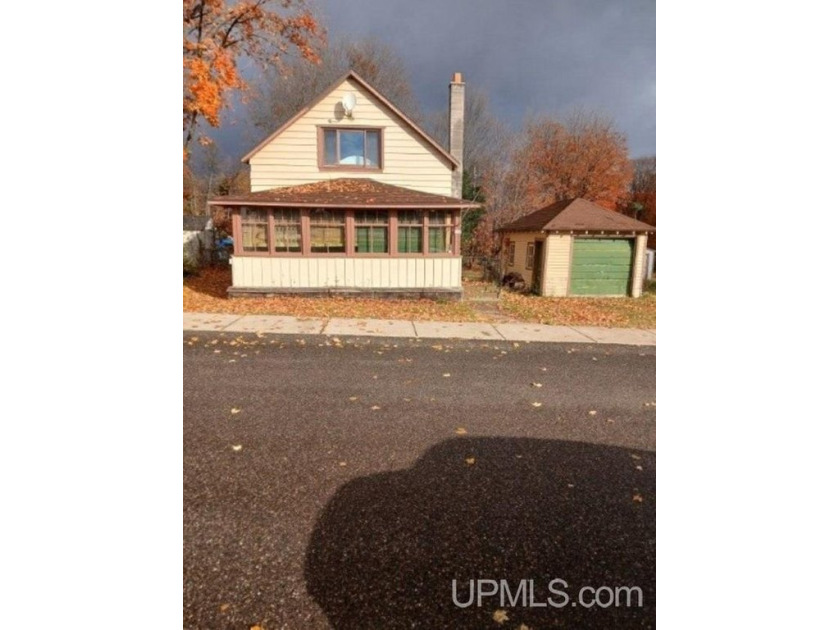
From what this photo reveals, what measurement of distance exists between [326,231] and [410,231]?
260 cm

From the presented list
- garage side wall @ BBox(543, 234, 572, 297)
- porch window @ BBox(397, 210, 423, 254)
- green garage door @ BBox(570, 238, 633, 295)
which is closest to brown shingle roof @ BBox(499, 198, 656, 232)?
green garage door @ BBox(570, 238, 633, 295)

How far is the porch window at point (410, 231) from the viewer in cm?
1339

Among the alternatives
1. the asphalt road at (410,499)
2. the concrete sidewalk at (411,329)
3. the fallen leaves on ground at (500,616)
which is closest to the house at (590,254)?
the concrete sidewalk at (411,329)

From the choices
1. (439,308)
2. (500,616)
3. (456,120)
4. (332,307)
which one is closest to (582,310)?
(439,308)

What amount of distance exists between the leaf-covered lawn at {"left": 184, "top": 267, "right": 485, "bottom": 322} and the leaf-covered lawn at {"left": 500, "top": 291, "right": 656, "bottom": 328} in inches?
66.5

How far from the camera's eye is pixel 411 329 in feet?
31.6

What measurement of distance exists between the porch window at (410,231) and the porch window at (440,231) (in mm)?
349

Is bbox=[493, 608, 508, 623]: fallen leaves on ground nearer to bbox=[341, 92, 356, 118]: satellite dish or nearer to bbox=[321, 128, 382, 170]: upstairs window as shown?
bbox=[321, 128, 382, 170]: upstairs window

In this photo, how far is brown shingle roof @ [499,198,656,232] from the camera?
1588 cm

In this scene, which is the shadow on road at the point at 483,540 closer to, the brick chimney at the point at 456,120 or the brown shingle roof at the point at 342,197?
the brown shingle roof at the point at 342,197

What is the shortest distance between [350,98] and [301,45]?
8237 mm
